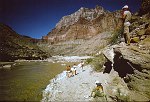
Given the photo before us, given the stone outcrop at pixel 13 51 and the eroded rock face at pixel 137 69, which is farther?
the stone outcrop at pixel 13 51

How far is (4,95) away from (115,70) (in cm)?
1198

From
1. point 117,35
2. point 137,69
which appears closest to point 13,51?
point 117,35

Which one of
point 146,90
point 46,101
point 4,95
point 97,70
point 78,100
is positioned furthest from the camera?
point 97,70

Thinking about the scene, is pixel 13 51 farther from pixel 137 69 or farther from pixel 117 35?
pixel 137 69

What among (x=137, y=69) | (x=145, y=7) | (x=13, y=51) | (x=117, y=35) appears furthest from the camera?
(x=13, y=51)

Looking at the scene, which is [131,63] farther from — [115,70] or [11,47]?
[11,47]

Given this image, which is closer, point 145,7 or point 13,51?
point 145,7

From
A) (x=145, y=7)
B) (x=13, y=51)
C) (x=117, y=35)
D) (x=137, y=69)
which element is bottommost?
(x=137, y=69)

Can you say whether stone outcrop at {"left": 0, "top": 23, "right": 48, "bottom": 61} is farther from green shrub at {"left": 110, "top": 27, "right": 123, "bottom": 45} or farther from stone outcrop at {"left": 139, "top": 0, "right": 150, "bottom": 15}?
stone outcrop at {"left": 139, "top": 0, "right": 150, "bottom": 15}

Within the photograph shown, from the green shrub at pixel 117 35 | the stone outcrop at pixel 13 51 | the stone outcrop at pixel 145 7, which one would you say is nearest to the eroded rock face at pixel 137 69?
the stone outcrop at pixel 145 7

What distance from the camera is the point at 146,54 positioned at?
45.7ft

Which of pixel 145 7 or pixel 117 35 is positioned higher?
pixel 145 7

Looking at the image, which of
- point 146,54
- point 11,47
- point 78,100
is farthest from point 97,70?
point 11,47

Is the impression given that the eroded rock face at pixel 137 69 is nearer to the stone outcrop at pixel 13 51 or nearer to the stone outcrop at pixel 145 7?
the stone outcrop at pixel 145 7
